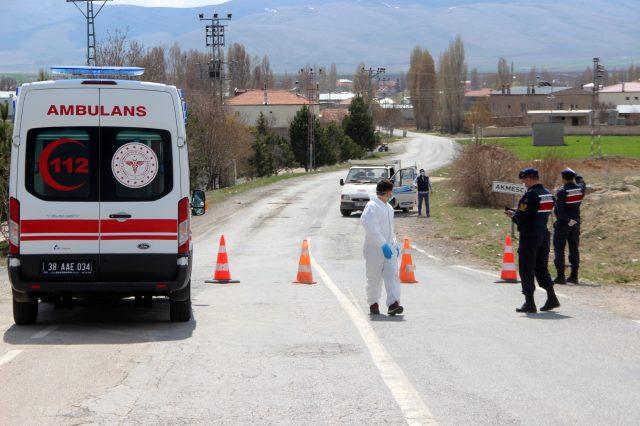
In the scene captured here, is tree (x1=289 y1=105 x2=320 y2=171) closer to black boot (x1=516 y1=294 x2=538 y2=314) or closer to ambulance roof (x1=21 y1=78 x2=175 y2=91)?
black boot (x1=516 y1=294 x2=538 y2=314)

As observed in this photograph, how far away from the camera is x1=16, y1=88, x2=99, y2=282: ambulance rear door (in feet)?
36.1

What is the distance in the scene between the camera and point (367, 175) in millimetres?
39250

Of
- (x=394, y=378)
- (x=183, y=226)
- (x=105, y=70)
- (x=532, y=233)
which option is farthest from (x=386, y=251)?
(x=105, y=70)

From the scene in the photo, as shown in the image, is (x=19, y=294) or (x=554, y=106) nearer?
(x=19, y=294)

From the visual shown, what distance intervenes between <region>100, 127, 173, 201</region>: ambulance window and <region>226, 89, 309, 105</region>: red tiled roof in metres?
130

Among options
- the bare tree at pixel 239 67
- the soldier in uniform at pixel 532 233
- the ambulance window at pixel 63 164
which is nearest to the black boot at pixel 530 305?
the soldier in uniform at pixel 532 233

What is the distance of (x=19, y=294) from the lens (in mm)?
11289

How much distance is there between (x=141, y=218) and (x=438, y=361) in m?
3.92

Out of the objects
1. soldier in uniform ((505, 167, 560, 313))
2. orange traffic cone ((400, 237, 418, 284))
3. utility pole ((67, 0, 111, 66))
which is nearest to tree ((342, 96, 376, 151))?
utility pole ((67, 0, 111, 66))

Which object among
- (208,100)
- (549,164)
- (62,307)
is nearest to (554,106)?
(208,100)

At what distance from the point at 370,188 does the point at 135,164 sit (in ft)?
87.7

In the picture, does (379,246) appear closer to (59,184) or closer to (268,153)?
(59,184)

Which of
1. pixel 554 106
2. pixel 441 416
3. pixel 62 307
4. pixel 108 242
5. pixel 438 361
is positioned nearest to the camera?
pixel 441 416

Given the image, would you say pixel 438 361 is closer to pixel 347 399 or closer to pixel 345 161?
pixel 347 399
